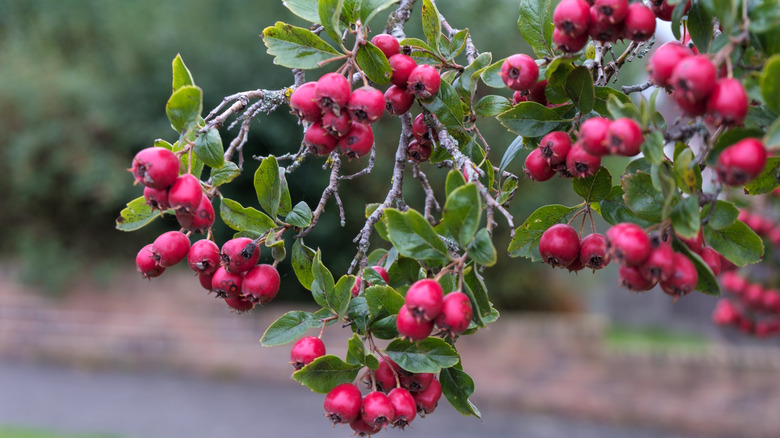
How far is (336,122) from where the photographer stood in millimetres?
1025

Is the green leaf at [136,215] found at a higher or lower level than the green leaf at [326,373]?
higher

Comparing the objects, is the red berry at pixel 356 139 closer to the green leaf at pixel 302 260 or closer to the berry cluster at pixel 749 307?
the green leaf at pixel 302 260

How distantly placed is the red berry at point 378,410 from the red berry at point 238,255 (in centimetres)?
33

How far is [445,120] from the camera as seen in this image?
3.92 feet

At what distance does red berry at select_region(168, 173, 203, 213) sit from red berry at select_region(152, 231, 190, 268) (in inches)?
6.5

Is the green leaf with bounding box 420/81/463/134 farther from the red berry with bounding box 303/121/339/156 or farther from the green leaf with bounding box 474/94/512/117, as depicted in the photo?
the red berry with bounding box 303/121/339/156

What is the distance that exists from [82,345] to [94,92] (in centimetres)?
282

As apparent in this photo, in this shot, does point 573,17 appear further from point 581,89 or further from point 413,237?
point 413,237

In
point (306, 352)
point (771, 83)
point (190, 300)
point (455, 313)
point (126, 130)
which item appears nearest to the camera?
point (771, 83)

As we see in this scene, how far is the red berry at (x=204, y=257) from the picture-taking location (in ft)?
3.76

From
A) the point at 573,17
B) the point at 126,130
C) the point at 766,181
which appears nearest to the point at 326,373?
the point at 573,17

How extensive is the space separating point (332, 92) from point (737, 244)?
711 millimetres

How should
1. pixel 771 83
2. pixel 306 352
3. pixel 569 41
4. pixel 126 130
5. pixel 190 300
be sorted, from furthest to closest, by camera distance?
pixel 190 300 < pixel 126 130 < pixel 306 352 < pixel 569 41 < pixel 771 83

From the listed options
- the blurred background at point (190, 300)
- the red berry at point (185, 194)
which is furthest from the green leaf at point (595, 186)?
the blurred background at point (190, 300)
